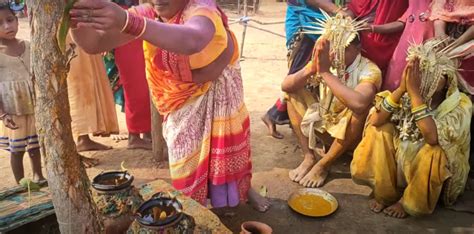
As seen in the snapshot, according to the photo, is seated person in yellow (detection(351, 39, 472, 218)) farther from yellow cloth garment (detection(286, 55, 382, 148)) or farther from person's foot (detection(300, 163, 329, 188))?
person's foot (detection(300, 163, 329, 188))

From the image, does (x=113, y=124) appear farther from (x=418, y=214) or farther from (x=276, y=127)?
(x=418, y=214)

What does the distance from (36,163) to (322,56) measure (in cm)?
222

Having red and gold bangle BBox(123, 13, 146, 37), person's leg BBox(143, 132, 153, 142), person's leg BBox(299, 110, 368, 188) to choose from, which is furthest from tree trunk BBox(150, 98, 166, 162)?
red and gold bangle BBox(123, 13, 146, 37)

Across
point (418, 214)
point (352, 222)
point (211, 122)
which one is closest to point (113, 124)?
point (211, 122)

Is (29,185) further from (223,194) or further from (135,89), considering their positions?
(135,89)

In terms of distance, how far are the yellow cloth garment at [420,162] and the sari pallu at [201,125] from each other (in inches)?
37.3

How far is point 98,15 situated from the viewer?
Answer: 55.1 inches

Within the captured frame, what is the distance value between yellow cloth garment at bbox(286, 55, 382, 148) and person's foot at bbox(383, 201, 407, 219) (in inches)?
23.7

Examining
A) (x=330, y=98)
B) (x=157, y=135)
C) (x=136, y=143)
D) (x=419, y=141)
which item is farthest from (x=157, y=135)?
(x=419, y=141)

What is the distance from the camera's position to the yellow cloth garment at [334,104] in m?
Answer: 3.23

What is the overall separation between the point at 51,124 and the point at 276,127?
343 cm

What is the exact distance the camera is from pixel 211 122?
104 inches

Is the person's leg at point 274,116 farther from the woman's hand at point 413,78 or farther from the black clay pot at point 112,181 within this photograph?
the black clay pot at point 112,181

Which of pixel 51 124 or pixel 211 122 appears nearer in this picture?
pixel 51 124
